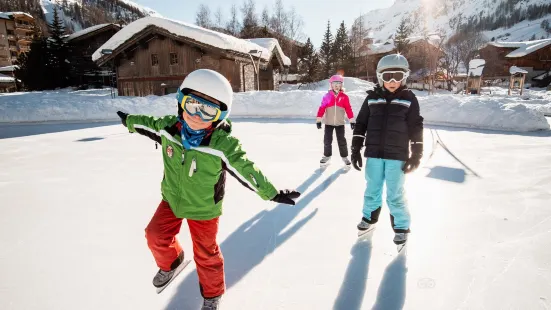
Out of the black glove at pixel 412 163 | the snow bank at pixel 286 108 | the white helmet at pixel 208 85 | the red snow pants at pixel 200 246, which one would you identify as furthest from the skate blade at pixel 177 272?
the snow bank at pixel 286 108

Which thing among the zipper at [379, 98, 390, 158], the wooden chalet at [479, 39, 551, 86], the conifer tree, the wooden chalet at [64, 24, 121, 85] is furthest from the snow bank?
the wooden chalet at [479, 39, 551, 86]

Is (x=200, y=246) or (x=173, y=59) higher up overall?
(x=173, y=59)

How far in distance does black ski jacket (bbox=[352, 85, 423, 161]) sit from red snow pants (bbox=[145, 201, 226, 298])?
139 centimetres

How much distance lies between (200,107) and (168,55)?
16828 millimetres

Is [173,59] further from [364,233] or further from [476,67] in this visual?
[476,67]

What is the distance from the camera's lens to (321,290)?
1.80 meters

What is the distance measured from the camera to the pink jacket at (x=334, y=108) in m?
4.52

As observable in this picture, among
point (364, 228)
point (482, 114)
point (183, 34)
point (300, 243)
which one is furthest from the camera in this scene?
point (183, 34)

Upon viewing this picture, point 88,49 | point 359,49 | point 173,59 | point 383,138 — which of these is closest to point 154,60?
point 173,59

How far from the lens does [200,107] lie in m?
1.56

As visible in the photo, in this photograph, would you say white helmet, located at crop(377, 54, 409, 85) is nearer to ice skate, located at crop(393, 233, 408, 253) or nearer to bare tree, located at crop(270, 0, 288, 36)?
ice skate, located at crop(393, 233, 408, 253)

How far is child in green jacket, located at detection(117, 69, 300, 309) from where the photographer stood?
1.56 metres

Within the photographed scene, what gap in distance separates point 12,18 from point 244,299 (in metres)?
63.0

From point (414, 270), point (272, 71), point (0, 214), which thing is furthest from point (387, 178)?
point (272, 71)
